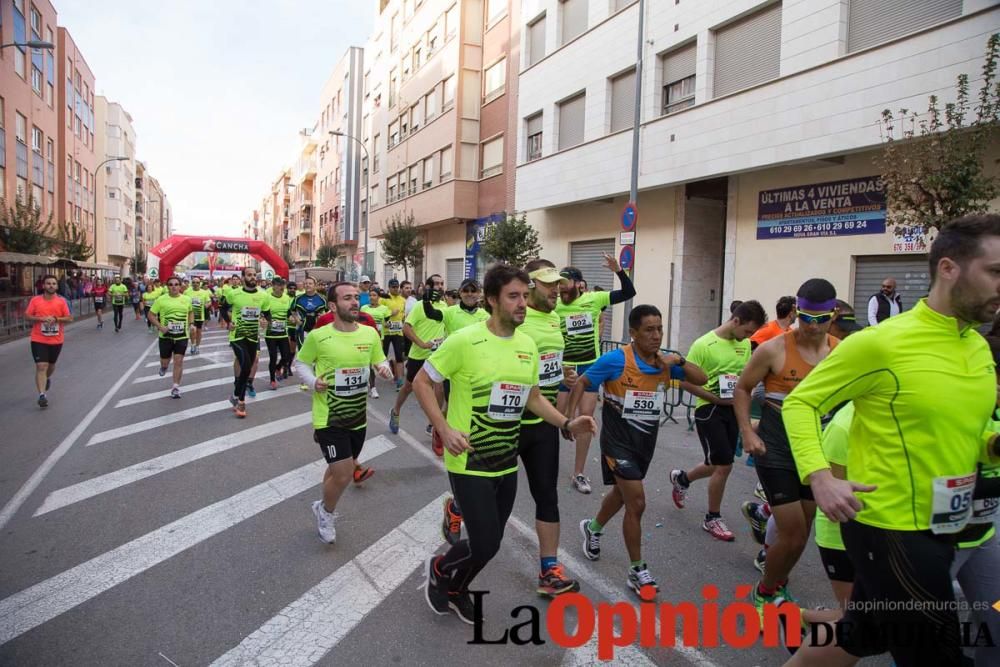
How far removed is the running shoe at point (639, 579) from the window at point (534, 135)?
1891cm

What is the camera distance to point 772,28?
13180 mm

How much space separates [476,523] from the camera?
346 cm

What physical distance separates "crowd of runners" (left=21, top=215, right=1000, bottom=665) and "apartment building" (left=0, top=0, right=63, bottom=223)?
105 ft

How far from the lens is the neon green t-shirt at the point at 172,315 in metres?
11.0

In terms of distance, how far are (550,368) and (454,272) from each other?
2508cm

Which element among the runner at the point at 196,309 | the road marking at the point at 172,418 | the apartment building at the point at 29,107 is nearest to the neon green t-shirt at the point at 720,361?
the road marking at the point at 172,418

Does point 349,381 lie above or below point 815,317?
below

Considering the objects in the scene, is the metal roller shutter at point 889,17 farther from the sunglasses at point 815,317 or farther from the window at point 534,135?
the window at point 534,135

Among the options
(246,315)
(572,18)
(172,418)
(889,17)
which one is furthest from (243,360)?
(572,18)

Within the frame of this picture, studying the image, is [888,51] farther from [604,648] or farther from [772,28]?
[604,648]

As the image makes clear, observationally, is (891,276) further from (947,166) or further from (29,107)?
(29,107)

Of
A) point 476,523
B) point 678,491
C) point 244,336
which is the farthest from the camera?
point 244,336

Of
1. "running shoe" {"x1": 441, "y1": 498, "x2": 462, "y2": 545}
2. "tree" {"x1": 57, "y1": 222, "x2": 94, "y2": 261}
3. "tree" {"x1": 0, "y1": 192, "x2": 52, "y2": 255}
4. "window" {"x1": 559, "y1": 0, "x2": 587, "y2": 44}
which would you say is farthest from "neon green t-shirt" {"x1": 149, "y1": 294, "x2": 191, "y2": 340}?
"tree" {"x1": 57, "y1": 222, "x2": 94, "y2": 261}

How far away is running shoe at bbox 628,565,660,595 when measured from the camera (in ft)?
13.0
